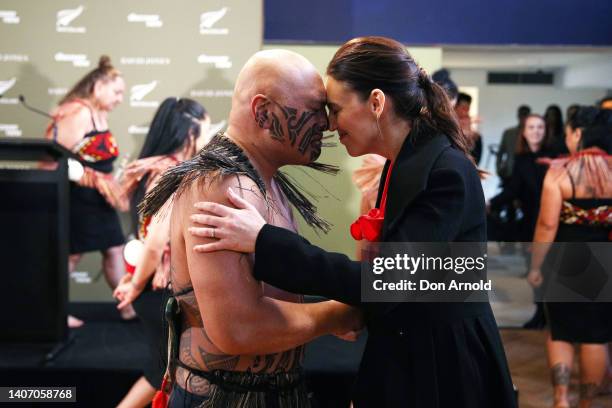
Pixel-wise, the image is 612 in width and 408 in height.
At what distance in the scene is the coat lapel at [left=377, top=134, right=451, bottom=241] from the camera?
4.77 feet

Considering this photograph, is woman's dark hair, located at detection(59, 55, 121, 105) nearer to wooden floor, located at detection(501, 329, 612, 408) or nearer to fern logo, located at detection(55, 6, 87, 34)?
fern logo, located at detection(55, 6, 87, 34)

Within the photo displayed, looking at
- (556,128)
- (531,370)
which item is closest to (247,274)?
(531,370)

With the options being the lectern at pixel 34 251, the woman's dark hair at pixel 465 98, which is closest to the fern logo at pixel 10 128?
the lectern at pixel 34 251

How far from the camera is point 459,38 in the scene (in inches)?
181

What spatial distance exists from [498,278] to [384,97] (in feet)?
7.94

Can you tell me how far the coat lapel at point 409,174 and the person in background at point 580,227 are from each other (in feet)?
7.50

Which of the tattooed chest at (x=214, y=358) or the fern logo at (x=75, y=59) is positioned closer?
the tattooed chest at (x=214, y=358)

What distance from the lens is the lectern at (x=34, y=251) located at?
12.4 ft

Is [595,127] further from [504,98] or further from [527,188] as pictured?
[527,188]

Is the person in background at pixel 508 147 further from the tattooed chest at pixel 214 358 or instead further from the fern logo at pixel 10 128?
the tattooed chest at pixel 214 358

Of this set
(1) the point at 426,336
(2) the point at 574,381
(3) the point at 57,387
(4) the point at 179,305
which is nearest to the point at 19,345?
(3) the point at 57,387

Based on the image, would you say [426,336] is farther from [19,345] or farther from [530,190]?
[530,190]

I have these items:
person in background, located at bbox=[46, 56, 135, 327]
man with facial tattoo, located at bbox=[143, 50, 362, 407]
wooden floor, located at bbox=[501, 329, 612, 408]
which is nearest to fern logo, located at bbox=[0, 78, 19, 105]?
person in background, located at bbox=[46, 56, 135, 327]

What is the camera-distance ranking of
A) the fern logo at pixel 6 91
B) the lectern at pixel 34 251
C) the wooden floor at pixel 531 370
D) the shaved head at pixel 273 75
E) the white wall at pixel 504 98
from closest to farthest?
the shaved head at pixel 273 75
the wooden floor at pixel 531 370
the lectern at pixel 34 251
the fern logo at pixel 6 91
the white wall at pixel 504 98
